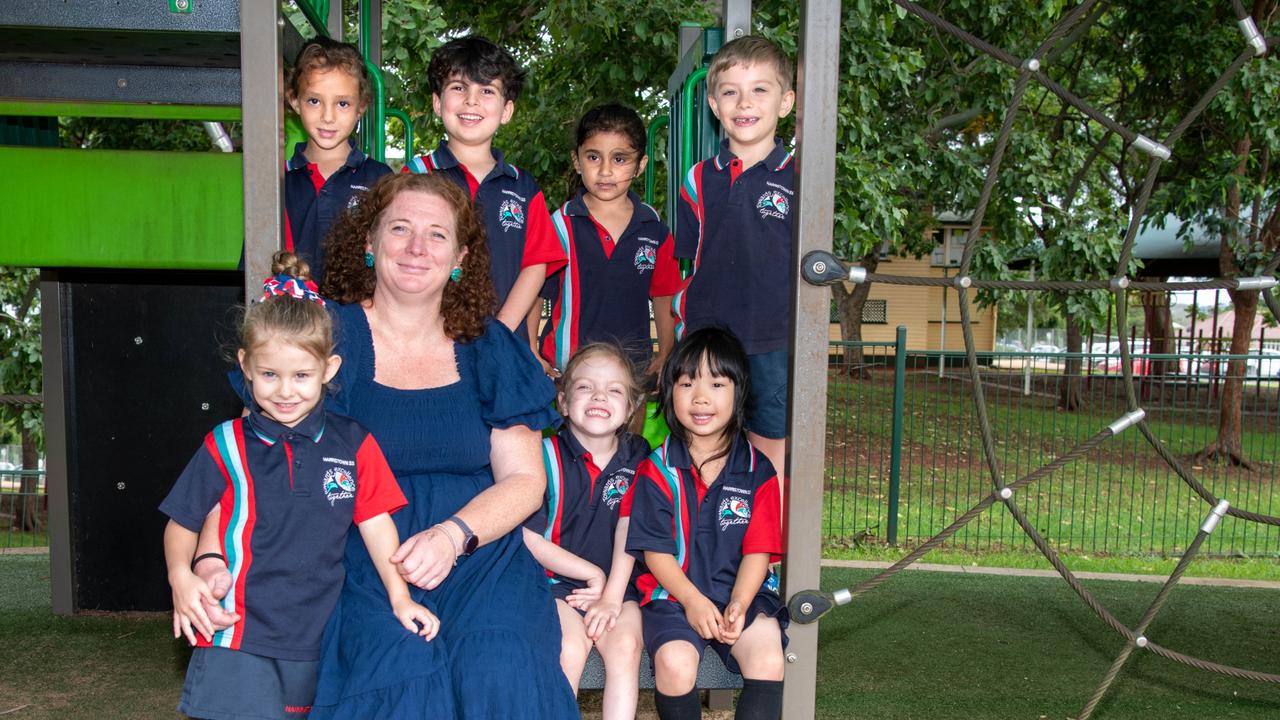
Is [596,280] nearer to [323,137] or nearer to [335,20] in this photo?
[323,137]

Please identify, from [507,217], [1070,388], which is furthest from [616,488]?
[1070,388]

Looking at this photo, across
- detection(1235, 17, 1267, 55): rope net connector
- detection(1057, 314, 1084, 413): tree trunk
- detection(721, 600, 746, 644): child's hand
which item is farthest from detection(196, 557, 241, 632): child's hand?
detection(1057, 314, 1084, 413): tree trunk

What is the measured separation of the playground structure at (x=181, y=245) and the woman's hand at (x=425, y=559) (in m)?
0.65

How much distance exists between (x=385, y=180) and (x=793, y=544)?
1232 mm

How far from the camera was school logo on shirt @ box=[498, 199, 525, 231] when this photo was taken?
3064 millimetres

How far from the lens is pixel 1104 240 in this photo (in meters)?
7.94

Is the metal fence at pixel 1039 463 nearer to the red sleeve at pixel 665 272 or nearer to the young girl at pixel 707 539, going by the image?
the red sleeve at pixel 665 272

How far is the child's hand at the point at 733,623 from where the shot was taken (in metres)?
2.26

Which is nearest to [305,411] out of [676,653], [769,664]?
[676,653]

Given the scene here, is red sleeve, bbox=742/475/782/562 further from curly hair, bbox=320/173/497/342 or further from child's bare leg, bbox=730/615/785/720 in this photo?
curly hair, bbox=320/173/497/342

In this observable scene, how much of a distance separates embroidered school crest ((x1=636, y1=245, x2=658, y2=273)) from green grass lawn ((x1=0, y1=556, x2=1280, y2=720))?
1.64 m

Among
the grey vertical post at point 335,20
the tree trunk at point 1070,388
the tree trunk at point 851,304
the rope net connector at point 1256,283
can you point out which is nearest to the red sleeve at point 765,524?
the rope net connector at point 1256,283

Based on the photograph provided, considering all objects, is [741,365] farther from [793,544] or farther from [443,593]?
[443,593]

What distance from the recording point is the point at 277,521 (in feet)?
6.53
